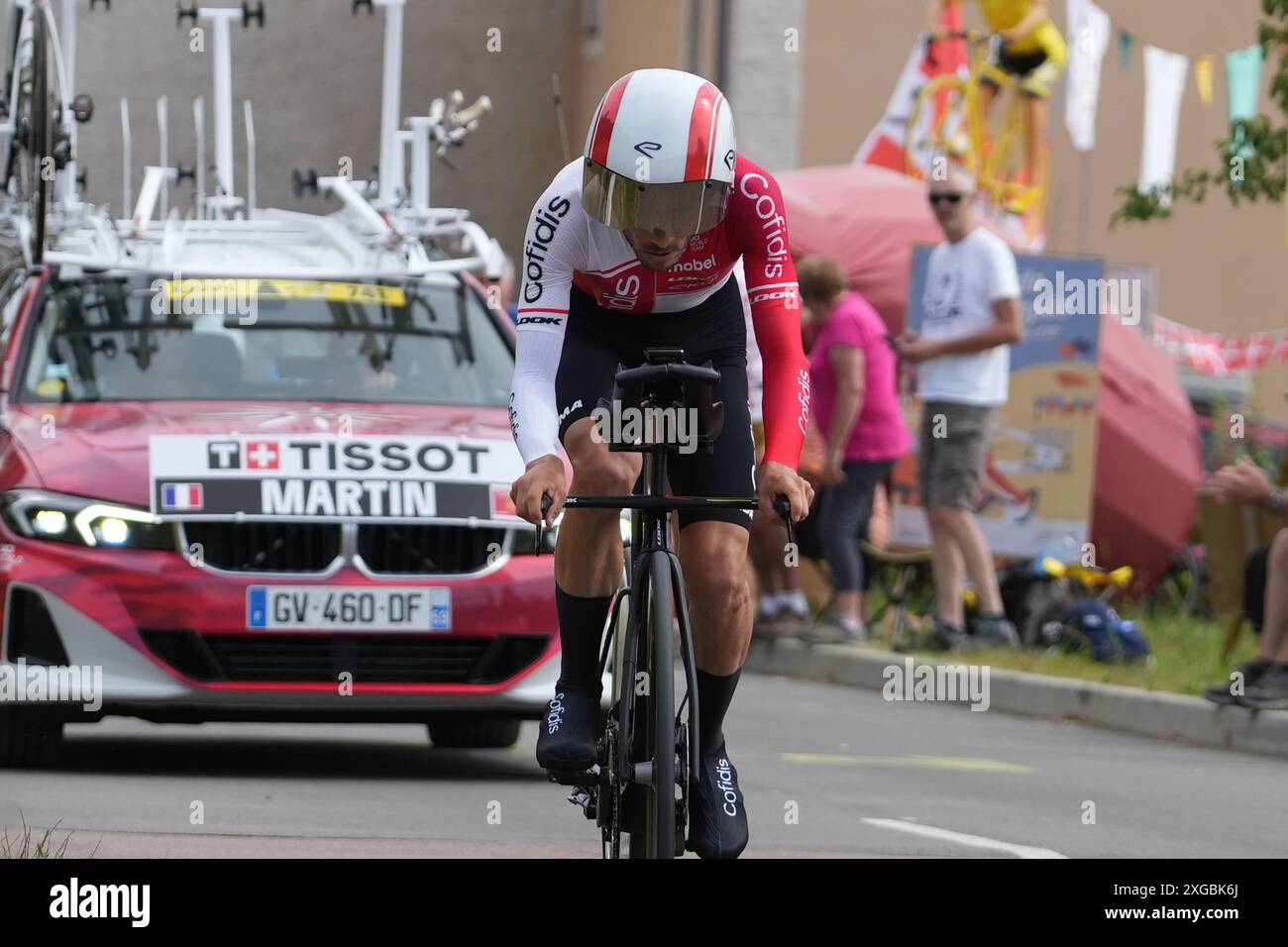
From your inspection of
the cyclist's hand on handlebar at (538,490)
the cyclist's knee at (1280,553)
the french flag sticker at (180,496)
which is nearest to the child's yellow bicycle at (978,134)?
the cyclist's knee at (1280,553)

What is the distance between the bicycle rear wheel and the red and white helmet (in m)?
0.73

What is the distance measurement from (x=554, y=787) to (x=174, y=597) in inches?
57.0

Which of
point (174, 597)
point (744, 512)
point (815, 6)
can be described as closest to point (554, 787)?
point (174, 597)

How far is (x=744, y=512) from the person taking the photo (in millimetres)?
5895

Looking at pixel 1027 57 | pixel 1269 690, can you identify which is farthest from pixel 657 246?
pixel 1027 57

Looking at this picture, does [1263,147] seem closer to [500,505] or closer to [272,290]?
[272,290]

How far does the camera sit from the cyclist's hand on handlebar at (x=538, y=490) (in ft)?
18.1

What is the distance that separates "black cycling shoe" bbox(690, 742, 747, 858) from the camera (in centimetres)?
565

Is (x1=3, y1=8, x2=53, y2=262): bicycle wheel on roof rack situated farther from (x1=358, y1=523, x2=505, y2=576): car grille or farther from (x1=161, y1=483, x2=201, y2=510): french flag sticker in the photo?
(x1=358, y1=523, x2=505, y2=576): car grille

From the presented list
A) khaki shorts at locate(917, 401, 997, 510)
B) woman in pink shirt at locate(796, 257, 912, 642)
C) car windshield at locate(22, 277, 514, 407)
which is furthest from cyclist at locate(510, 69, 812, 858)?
woman in pink shirt at locate(796, 257, 912, 642)

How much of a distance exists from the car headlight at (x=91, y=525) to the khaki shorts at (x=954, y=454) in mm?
5421

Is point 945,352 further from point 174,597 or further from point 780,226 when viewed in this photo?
point 780,226

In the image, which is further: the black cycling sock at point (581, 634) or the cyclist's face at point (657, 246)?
the black cycling sock at point (581, 634)

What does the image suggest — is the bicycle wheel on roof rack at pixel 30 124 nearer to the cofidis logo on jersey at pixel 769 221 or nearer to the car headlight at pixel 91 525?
the car headlight at pixel 91 525
